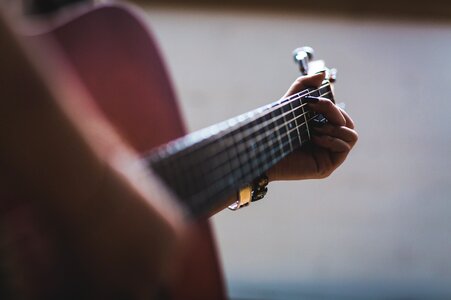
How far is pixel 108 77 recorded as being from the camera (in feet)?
1.68

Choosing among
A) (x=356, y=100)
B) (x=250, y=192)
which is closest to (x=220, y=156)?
(x=250, y=192)

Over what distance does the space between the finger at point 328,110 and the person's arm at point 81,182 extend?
1.45 feet

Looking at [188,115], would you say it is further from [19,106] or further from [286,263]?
[19,106]

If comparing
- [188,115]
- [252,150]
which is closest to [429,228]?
[188,115]

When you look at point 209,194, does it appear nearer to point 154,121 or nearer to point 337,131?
point 154,121

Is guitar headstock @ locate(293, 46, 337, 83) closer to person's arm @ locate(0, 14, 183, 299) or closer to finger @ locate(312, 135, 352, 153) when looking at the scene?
finger @ locate(312, 135, 352, 153)

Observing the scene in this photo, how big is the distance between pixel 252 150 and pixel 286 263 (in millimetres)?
1040

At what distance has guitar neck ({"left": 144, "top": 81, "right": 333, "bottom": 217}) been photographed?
50 cm

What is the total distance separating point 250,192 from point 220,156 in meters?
0.30

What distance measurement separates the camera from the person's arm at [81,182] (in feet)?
1.26

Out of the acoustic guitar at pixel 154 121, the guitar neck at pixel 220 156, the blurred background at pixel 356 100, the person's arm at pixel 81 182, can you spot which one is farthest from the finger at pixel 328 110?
the blurred background at pixel 356 100

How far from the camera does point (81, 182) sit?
1.33 feet

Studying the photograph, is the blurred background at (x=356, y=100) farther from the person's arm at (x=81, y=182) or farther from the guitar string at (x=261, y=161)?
the person's arm at (x=81, y=182)

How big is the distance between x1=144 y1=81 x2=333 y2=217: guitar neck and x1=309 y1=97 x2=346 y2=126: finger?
4.6 inches
